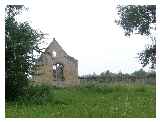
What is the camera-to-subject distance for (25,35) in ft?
15.8

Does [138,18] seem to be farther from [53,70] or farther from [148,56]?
[53,70]

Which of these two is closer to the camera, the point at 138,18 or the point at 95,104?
the point at 95,104

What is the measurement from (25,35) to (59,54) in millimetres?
1344

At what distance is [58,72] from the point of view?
20.0 ft

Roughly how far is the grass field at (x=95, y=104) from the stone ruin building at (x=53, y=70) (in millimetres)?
144

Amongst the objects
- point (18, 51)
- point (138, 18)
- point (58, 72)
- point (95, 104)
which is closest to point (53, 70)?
point (58, 72)

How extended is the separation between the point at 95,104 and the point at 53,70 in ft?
3.71

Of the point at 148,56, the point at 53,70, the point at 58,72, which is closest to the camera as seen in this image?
the point at 148,56

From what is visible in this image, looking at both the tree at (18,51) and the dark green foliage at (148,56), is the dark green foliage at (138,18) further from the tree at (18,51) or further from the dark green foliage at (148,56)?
the tree at (18,51)

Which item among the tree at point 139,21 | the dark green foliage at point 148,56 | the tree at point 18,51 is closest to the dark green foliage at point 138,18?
the tree at point 139,21

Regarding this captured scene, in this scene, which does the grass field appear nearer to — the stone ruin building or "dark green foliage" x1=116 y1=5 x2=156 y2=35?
the stone ruin building

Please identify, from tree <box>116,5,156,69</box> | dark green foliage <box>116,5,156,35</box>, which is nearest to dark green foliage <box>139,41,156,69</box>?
tree <box>116,5,156,69</box>

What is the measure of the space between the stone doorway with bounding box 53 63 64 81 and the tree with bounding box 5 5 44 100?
23.4 inches
